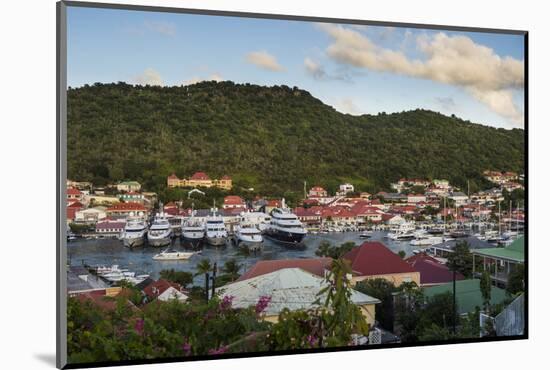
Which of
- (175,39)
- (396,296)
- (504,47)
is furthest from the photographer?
(504,47)

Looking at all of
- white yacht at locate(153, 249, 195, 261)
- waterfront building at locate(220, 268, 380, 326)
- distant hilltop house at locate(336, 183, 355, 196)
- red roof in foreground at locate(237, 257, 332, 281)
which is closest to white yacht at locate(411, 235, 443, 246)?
distant hilltop house at locate(336, 183, 355, 196)

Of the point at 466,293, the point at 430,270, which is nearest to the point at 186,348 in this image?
the point at 430,270

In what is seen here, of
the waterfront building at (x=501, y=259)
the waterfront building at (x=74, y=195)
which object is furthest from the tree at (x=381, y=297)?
the waterfront building at (x=74, y=195)

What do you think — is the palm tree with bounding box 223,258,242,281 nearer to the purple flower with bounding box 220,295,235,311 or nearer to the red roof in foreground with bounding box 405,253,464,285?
the purple flower with bounding box 220,295,235,311

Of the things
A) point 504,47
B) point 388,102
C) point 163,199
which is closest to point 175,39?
point 163,199

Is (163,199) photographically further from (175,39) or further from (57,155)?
(175,39)
